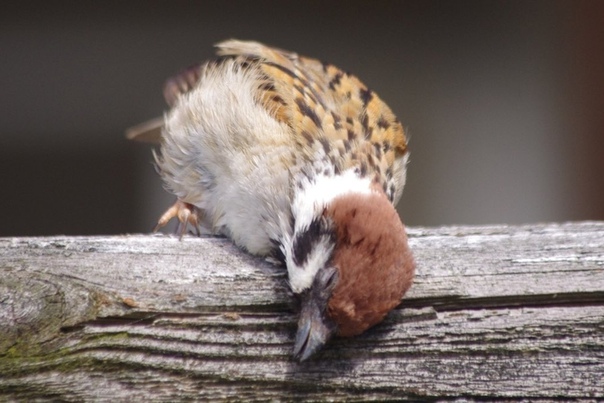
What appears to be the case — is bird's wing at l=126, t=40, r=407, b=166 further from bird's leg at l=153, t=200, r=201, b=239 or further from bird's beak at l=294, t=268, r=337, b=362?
bird's beak at l=294, t=268, r=337, b=362

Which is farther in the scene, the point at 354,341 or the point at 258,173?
the point at 258,173

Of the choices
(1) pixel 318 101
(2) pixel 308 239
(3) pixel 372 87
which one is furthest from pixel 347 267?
(3) pixel 372 87

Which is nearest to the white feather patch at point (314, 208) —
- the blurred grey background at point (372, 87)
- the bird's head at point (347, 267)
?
the bird's head at point (347, 267)

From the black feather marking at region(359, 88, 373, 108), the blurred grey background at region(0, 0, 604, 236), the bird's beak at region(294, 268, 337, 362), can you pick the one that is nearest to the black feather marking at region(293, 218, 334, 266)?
the bird's beak at region(294, 268, 337, 362)

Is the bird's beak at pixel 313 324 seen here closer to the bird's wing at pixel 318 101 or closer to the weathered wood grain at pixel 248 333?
the weathered wood grain at pixel 248 333

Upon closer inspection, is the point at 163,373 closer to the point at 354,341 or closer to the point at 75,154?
the point at 354,341

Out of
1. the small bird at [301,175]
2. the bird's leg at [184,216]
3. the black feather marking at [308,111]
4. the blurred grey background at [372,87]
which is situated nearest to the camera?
the small bird at [301,175]

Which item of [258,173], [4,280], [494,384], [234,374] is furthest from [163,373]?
[258,173]
